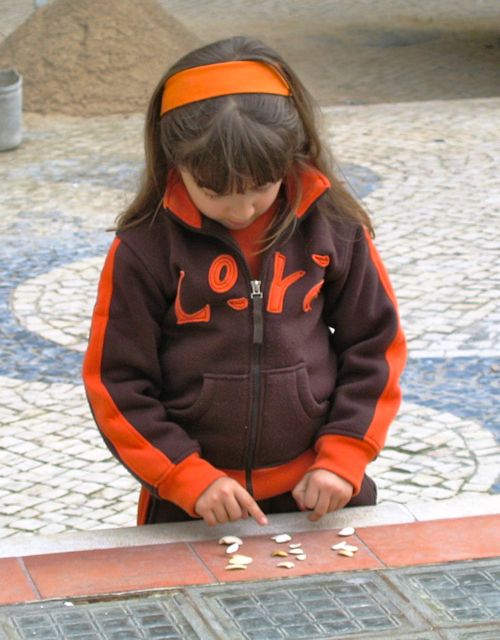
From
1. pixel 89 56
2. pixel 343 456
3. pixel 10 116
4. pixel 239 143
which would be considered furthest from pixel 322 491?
pixel 89 56

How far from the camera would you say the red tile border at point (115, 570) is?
2641 mm

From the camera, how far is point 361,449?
2.66 metres

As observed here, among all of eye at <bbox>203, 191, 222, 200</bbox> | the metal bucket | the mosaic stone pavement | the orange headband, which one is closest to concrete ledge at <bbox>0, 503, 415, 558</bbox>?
eye at <bbox>203, 191, 222, 200</bbox>

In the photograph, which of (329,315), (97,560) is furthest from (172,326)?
(97,560)

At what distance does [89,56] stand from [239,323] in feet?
30.3

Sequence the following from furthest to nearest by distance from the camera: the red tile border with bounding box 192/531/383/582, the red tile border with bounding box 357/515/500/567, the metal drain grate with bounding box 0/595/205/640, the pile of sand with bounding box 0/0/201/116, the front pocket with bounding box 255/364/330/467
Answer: the pile of sand with bounding box 0/0/201/116
the red tile border with bounding box 357/515/500/567
the red tile border with bounding box 192/531/383/582
the front pocket with bounding box 255/364/330/467
the metal drain grate with bounding box 0/595/205/640

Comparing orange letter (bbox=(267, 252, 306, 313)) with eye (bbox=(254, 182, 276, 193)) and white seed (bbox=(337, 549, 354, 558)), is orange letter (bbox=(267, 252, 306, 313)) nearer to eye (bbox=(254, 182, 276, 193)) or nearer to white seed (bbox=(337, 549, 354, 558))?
eye (bbox=(254, 182, 276, 193))

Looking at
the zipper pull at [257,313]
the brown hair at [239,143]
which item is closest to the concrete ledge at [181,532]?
the zipper pull at [257,313]

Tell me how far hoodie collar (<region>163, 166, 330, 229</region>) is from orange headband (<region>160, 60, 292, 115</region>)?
0.16 m

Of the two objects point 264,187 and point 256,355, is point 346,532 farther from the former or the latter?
point 264,187

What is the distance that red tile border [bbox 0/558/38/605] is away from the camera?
102 inches

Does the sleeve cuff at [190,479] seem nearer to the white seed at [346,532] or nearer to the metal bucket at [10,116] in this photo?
the white seed at [346,532]

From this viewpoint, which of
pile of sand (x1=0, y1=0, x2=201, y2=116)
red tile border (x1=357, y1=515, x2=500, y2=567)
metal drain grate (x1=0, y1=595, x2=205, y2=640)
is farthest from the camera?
pile of sand (x1=0, y1=0, x2=201, y2=116)

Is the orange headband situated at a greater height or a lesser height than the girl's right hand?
greater
